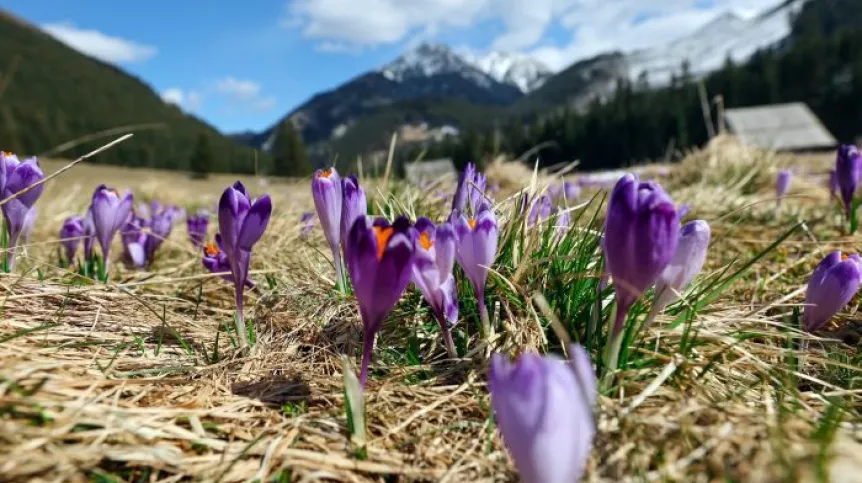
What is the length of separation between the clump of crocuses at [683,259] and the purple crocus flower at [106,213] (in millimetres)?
2191

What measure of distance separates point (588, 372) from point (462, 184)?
141 centimetres

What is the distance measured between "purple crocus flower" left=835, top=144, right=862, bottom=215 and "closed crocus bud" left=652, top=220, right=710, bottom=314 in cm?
212

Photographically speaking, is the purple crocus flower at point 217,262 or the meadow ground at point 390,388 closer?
the meadow ground at point 390,388

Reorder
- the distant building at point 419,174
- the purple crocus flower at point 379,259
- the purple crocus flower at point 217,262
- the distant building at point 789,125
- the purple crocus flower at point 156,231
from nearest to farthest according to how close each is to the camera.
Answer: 1. the purple crocus flower at point 379,259
2. the purple crocus flower at point 217,262
3. the purple crocus flower at point 156,231
4. the distant building at point 419,174
5. the distant building at point 789,125

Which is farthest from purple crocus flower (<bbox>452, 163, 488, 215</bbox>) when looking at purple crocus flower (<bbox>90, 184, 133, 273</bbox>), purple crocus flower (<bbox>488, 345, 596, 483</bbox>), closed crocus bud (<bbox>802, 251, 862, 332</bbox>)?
purple crocus flower (<bbox>90, 184, 133, 273</bbox>)

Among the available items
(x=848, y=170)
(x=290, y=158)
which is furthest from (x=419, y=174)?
(x=290, y=158)

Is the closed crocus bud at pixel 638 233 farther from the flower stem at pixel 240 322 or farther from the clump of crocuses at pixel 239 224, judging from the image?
the flower stem at pixel 240 322

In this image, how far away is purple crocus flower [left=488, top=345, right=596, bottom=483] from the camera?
0.87 meters

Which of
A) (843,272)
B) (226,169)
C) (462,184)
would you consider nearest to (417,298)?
(462,184)

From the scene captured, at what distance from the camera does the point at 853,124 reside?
59.0 meters

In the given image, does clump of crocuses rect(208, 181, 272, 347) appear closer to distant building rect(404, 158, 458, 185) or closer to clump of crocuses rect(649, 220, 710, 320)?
clump of crocuses rect(649, 220, 710, 320)

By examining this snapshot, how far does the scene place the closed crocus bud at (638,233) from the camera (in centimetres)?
119

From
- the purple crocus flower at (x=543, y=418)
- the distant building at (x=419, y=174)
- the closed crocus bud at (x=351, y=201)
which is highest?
the distant building at (x=419, y=174)

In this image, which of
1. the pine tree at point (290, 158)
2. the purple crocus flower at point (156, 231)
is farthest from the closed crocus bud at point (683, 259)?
the pine tree at point (290, 158)
